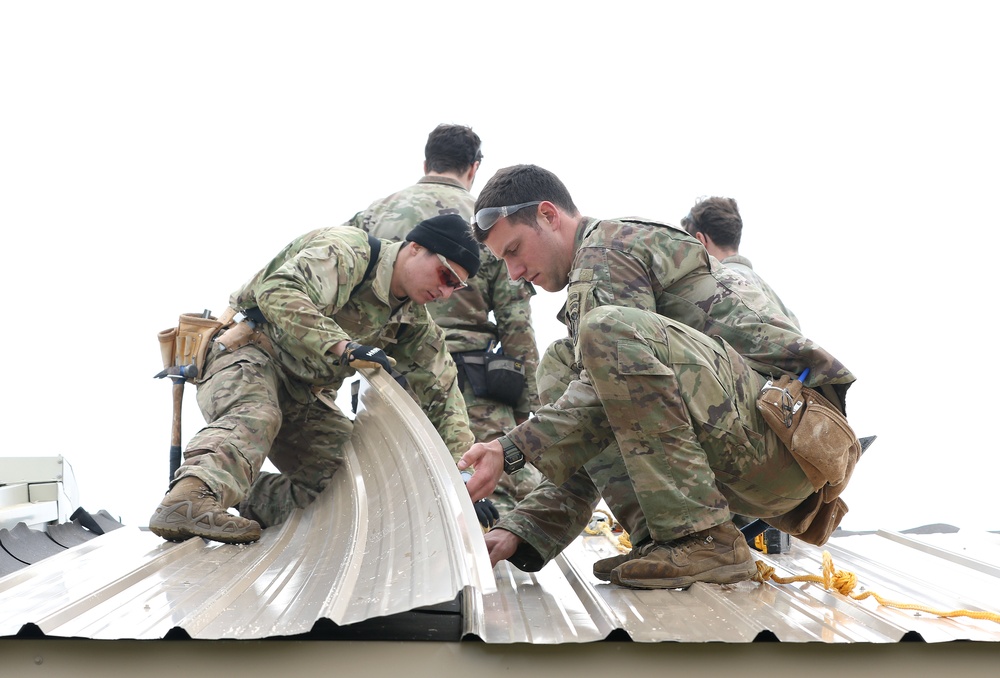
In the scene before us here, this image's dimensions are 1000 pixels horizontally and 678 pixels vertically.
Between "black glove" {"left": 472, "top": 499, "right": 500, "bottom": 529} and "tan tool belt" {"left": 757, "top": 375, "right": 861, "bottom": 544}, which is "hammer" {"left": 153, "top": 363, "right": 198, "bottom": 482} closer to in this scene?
"black glove" {"left": 472, "top": 499, "right": 500, "bottom": 529}

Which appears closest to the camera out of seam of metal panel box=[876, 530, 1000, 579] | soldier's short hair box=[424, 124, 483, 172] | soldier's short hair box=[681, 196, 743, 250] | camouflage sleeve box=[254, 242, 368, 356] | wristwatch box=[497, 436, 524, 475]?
wristwatch box=[497, 436, 524, 475]

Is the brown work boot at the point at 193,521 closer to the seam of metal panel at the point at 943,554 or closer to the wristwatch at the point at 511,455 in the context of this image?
the wristwatch at the point at 511,455

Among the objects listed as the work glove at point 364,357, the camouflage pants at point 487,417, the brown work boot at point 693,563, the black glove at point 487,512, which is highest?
the work glove at point 364,357

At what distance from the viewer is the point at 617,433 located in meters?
2.19

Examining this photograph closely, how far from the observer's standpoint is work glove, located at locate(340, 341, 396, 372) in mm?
3166

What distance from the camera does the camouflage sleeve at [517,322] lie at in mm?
4613

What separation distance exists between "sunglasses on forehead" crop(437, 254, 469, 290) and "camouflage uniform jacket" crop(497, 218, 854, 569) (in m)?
1.13

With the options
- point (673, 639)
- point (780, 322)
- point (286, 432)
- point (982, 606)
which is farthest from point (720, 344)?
point (286, 432)

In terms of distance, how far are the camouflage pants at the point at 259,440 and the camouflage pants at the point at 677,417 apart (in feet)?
4.61

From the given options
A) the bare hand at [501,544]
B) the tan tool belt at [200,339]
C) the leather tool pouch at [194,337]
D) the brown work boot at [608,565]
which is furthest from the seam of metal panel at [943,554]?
the leather tool pouch at [194,337]

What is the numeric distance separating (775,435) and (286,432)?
213cm

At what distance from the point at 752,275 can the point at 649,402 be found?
4.62ft

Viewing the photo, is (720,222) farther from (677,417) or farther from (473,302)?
(677,417)

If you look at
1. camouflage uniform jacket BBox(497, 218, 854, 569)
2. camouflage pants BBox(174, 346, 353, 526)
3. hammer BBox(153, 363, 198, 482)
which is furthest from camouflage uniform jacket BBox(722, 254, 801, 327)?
hammer BBox(153, 363, 198, 482)
